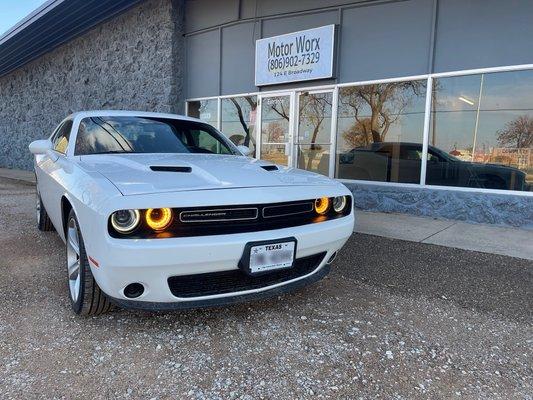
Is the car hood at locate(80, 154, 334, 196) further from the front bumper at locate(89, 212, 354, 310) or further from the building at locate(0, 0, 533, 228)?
the building at locate(0, 0, 533, 228)

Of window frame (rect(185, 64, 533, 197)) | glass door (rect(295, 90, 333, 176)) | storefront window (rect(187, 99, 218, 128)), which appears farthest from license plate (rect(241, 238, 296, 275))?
storefront window (rect(187, 99, 218, 128))

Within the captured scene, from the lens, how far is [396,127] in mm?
7480

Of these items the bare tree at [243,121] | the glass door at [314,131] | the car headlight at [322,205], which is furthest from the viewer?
the bare tree at [243,121]

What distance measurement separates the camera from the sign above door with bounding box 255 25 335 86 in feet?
26.1

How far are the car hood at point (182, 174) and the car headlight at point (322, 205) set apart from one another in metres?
0.15

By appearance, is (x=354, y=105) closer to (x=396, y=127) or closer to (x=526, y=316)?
(x=396, y=127)

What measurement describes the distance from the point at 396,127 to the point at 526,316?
4.88 meters

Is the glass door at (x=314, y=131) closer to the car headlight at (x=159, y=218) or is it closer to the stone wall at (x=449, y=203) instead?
the stone wall at (x=449, y=203)

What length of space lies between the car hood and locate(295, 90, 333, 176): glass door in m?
5.13

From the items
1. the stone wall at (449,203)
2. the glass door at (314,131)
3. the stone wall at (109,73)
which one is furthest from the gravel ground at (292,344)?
the stone wall at (109,73)

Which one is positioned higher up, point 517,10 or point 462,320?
point 517,10

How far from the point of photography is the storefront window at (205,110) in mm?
10555

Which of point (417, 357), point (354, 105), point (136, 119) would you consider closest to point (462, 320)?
point (417, 357)

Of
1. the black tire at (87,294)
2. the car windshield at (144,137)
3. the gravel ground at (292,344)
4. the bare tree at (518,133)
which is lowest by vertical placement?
the gravel ground at (292,344)
